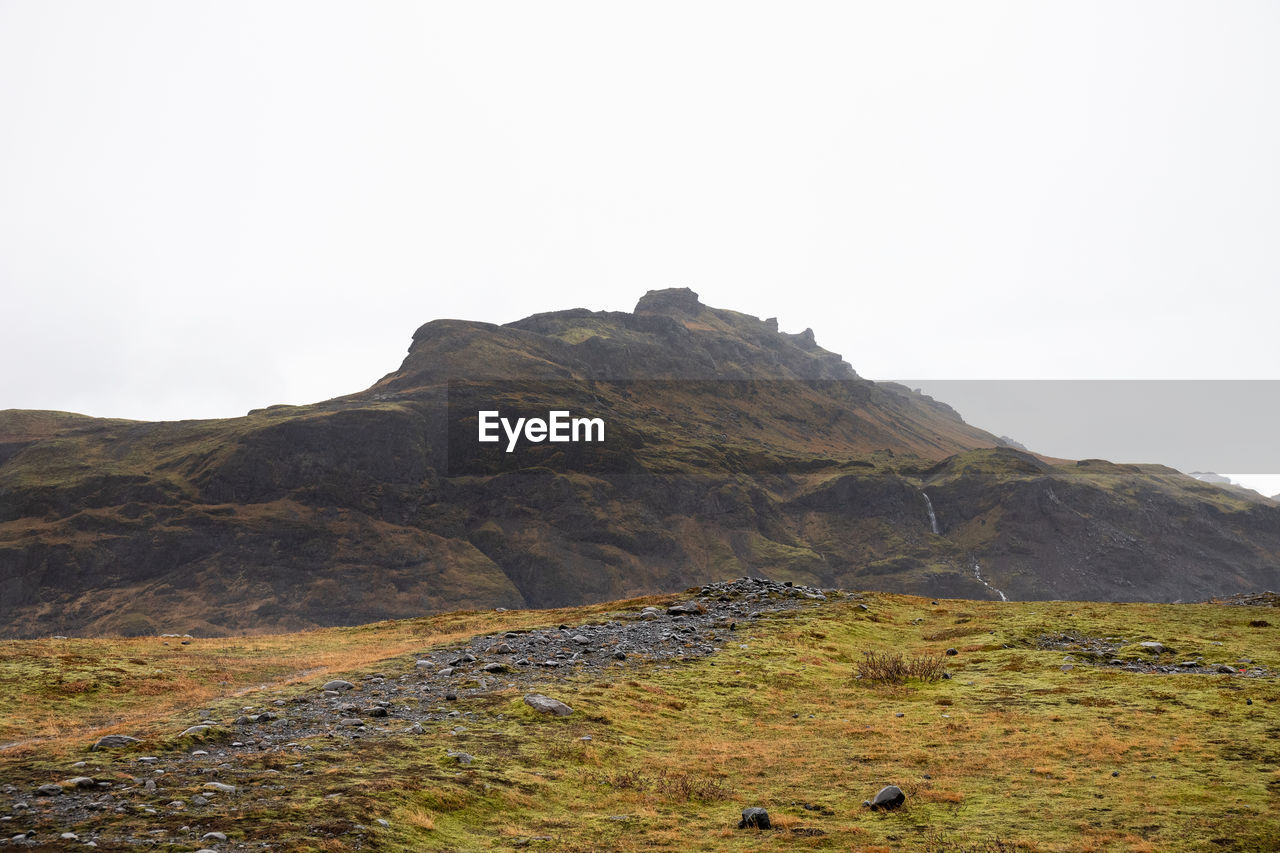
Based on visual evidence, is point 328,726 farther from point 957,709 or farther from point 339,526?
point 339,526

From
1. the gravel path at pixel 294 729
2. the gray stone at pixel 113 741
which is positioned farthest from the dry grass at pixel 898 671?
the gray stone at pixel 113 741

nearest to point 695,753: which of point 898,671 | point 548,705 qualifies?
point 548,705

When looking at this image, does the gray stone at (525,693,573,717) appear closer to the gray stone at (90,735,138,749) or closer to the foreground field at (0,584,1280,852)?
the foreground field at (0,584,1280,852)

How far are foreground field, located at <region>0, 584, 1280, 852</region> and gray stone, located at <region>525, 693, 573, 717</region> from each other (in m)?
0.41

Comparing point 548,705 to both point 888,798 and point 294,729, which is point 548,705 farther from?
point 888,798

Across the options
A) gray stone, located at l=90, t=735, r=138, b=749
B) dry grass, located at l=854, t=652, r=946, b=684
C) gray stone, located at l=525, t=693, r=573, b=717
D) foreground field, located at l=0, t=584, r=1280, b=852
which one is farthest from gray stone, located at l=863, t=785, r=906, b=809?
dry grass, located at l=854, t=652, r=946, b=684

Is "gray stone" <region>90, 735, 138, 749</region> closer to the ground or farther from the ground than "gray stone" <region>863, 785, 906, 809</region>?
farther from the ground

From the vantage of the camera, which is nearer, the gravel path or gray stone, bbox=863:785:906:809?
the gravel path

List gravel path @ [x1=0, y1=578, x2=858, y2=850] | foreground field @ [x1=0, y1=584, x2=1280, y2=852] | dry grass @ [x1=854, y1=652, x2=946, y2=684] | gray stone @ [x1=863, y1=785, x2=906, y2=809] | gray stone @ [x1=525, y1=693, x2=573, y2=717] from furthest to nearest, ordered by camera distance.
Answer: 1. dry grass @ [x1=854, y1=652, x2=946, y2=684]
2. gray stone @ [x1=525, y1=693, x2=573, y2=717]
3. gray stone @ [x1=863, y1=785, x2=906, y2=809]
4. foreground field @ [x1=0, y1=584, x2=1280, y2=852]
5. gravel path @ [x1=0, y1=578, x2=858, y2=850]

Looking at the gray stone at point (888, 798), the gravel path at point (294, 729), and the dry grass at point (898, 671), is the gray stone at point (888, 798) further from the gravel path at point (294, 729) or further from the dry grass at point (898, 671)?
the dry grass at point (898, 671)

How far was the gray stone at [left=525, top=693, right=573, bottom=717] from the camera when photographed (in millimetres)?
23984

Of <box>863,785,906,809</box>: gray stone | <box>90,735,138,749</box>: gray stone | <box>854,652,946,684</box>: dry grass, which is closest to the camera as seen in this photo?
<box>863,785,906,809</box>: gray stone

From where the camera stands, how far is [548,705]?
24.2m

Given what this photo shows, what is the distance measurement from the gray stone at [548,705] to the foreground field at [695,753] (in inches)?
16.0
